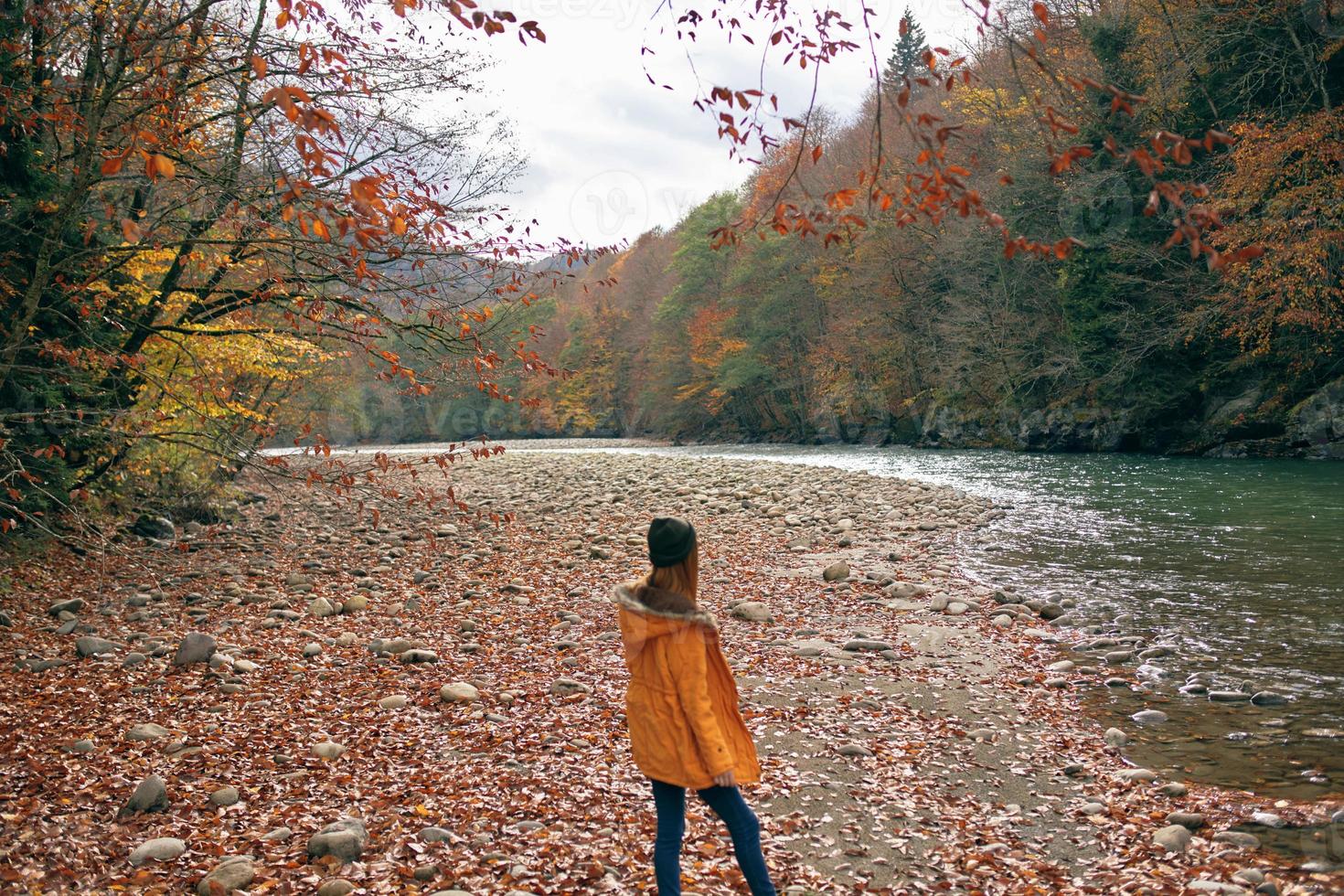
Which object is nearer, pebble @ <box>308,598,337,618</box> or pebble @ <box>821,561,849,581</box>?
pebble @ <box>308,598,337,618</box>

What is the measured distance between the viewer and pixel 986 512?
16781mm

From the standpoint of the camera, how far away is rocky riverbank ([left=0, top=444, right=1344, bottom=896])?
4.38 m

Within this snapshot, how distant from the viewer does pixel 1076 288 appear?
29.5m

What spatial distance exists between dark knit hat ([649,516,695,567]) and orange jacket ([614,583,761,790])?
0.50 feet

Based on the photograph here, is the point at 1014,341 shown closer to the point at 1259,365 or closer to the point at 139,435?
the point at 1259,365

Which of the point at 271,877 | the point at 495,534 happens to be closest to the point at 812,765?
the point at 271,877

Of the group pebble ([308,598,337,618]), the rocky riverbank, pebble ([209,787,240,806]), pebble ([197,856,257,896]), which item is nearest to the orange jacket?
the rocky riverbank

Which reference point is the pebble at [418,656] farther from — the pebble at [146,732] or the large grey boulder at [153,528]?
the large grey boulder at [153,528]

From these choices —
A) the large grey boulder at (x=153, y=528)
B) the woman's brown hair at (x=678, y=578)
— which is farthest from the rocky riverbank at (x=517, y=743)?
the woman's brown hair at (x=678, y=578)

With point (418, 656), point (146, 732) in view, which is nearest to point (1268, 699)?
point (418, 656)

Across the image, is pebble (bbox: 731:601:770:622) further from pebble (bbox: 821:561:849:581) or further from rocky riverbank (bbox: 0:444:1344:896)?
pebble (bbox: 821:561:849:581)

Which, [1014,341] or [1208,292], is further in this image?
[1014,341]

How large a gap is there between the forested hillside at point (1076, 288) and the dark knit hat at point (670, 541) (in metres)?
1.85

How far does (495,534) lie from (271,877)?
10.9 m
